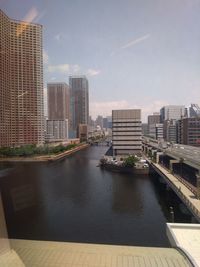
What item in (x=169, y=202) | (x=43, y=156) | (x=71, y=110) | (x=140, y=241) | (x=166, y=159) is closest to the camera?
(x=140, y=241)

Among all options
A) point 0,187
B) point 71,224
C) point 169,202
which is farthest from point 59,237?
point 0,187

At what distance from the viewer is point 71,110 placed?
30297 mm

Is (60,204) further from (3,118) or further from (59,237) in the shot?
(3,118)

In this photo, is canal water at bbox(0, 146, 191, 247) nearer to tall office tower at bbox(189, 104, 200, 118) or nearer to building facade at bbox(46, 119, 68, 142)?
tall office tower at bbox(189, 104, 200, 118)

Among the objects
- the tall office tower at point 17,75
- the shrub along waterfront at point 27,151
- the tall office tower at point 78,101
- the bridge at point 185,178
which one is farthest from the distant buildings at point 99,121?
the tall office tower at point 17,75

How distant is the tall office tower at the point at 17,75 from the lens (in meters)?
4.94

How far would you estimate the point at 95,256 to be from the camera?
202 cm

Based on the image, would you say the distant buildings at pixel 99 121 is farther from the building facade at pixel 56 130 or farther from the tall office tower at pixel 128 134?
the tall office tower at pixel 128 134

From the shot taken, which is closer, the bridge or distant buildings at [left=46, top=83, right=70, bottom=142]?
the bridge

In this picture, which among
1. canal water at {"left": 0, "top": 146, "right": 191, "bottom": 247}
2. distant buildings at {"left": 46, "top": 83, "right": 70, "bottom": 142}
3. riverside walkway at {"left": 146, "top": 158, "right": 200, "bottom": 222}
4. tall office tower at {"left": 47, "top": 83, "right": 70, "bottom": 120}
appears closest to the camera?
canal water at {"left": 0, "top": 146, "right": 191, "bottom": 247}

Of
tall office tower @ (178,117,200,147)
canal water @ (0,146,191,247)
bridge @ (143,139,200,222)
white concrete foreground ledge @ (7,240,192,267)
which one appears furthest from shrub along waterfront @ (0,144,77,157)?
tall office tower @ (178,117,200,147)

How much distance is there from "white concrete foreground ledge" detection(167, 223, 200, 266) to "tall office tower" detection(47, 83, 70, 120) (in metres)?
21.3

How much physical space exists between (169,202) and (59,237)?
287 cm

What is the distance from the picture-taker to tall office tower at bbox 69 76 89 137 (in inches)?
1108
